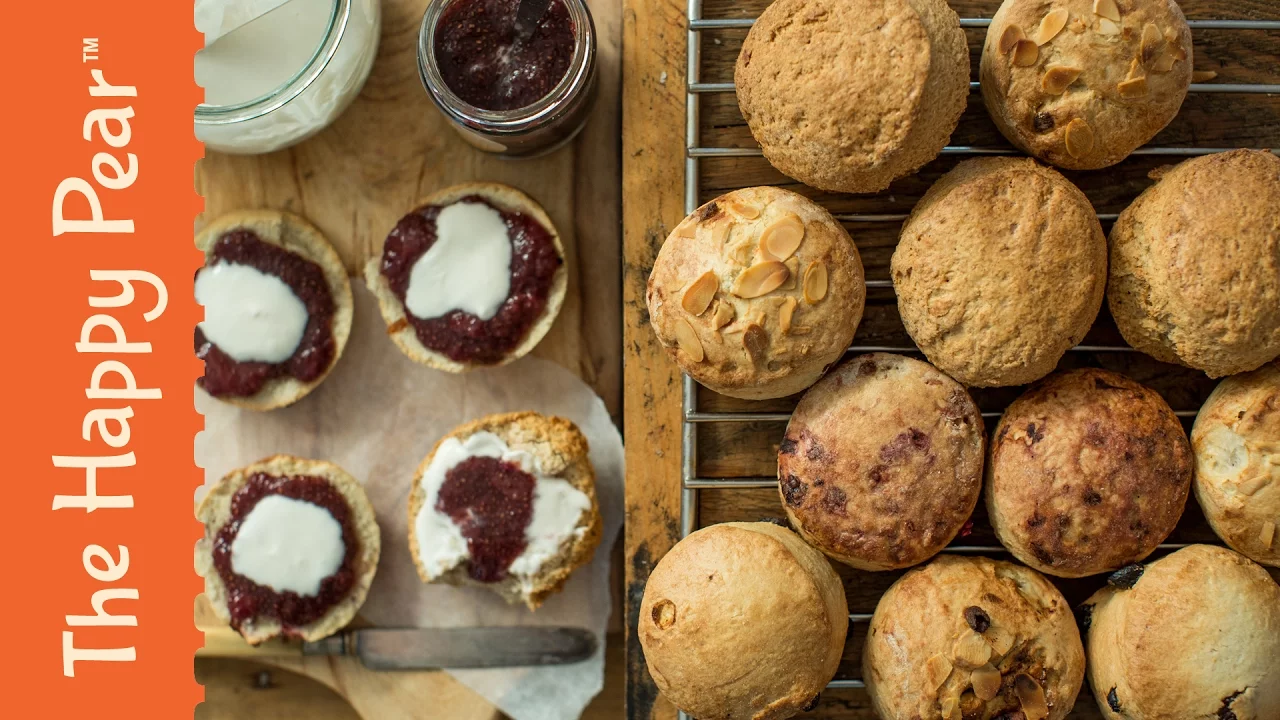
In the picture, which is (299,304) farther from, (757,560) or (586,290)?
(757,560)

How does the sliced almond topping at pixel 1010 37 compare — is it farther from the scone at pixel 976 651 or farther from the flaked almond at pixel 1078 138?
the scone at pixel 976 651

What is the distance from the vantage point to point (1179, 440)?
2.25 m

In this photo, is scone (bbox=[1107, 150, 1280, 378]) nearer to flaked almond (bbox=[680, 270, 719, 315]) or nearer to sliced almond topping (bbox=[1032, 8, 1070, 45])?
sliced almond topping (bbox=[1032, 8, 1070, 45])

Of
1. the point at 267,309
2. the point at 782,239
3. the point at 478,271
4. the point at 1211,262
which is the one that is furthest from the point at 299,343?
the point at 1211,262

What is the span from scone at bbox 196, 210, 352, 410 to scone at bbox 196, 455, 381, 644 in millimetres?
258

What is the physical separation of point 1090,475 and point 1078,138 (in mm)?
786

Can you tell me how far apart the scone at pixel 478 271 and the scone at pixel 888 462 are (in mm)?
890

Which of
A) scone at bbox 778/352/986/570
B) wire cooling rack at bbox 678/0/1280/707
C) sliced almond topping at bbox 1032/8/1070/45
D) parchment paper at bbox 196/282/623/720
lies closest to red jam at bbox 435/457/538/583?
parchment paper at bbox 196/282/623/720

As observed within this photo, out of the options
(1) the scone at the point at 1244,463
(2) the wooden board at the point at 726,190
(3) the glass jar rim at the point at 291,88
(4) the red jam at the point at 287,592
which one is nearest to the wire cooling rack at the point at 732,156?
(2) the wooden board at the point at 726,190

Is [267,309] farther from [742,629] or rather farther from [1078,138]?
[1078,138]

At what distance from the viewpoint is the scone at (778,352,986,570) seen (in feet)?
7.27

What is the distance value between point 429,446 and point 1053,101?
6.42 feet

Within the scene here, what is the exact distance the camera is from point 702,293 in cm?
216

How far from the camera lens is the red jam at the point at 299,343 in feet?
8.95
